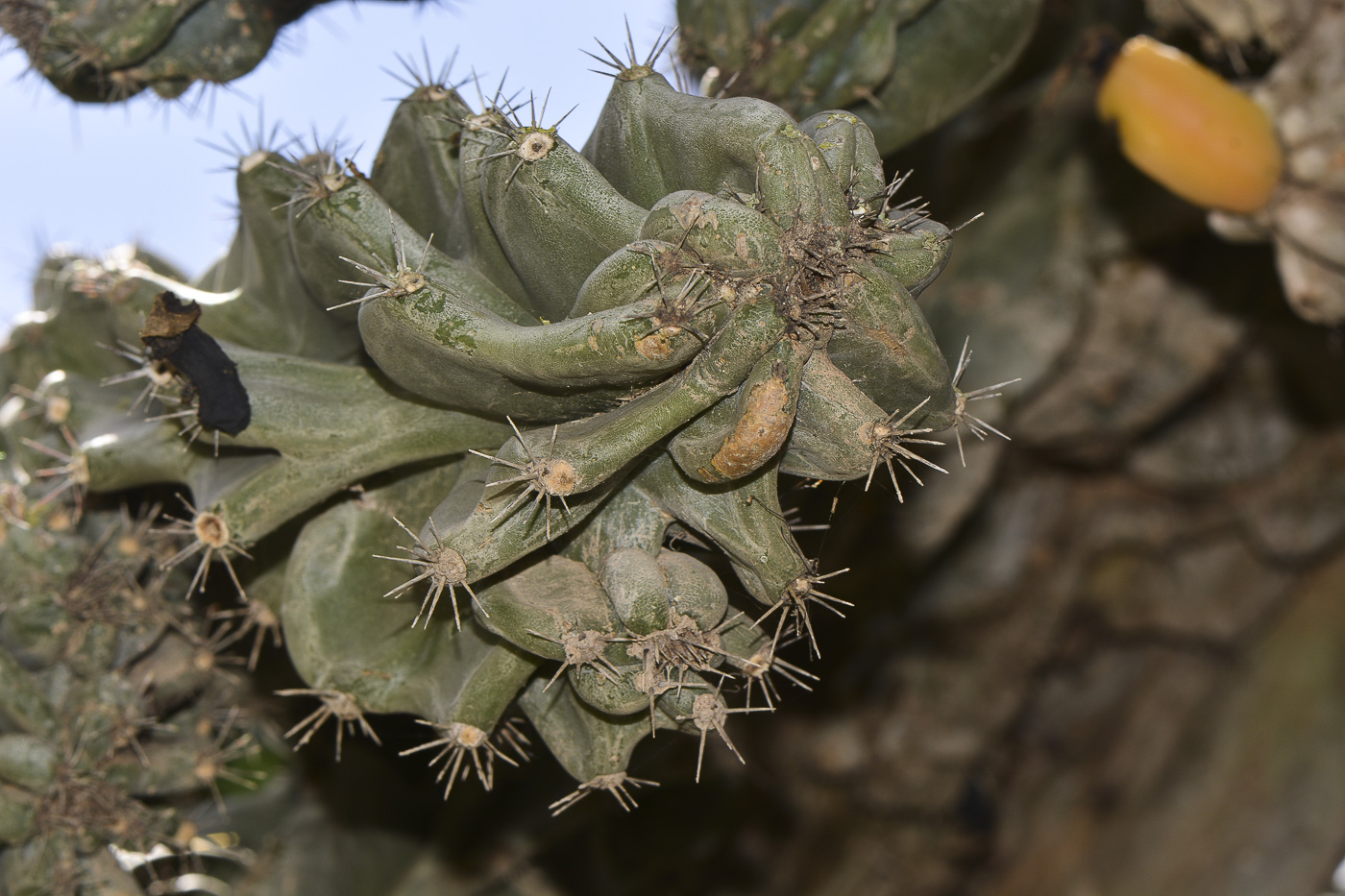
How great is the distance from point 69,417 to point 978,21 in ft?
8.33

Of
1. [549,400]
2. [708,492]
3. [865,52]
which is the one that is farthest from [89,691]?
[865,52]

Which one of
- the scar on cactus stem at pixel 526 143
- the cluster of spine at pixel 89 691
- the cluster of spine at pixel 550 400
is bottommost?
the cluster of spine at pixel 89 691

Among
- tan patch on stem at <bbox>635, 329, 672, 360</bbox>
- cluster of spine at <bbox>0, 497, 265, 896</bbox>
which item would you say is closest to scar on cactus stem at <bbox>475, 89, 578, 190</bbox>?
tan patch on stem at <bbox>635, 329, 672, 360</bbox>

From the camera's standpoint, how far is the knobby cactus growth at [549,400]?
60.7 inches

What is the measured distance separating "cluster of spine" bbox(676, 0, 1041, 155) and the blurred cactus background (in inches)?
0.5

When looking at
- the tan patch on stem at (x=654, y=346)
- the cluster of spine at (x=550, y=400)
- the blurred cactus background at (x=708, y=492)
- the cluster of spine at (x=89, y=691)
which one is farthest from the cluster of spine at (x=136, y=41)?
the tan patch on stem at (x=654, y=346)

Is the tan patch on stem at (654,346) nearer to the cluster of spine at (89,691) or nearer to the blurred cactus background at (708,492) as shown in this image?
the blurred cactus background at (708,492)

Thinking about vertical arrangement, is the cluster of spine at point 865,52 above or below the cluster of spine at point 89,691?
above

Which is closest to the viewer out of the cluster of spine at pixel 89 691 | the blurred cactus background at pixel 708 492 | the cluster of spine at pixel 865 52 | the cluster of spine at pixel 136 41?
the blurred cactus background at pixel 708 492

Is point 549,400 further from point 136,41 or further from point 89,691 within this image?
point 136,41

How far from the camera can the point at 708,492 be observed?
1772mm

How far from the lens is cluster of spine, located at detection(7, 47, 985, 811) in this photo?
1540 millimetres

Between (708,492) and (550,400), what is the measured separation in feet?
1.00

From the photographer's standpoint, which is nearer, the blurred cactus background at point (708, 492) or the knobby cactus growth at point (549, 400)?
the knobby cactus growth at point (549, 400)
